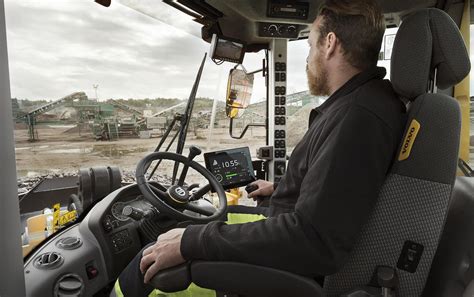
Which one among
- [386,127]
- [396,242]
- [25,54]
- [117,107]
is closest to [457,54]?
[386,127]

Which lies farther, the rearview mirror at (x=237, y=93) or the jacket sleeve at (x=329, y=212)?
the rearview mirror at (x=237, y=93)

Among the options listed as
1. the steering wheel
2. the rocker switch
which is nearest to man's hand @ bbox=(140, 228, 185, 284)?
the steering wheel

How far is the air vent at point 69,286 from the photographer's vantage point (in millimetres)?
1233

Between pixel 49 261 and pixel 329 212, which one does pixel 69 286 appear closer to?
pixel 49 261

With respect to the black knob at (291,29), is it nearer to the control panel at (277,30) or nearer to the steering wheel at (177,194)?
the control panel at (277,30)

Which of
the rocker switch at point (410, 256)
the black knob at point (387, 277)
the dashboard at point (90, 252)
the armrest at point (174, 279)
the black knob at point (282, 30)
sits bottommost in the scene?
the dashboard at point (90, 252)

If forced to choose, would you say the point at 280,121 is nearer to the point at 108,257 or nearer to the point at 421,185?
the point at 108,257

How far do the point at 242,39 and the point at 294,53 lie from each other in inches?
18.7

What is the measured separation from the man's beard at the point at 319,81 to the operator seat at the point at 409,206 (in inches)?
11.2

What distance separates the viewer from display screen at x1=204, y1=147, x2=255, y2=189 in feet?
7.84

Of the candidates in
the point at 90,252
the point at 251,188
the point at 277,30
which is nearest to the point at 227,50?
the point at 277,30

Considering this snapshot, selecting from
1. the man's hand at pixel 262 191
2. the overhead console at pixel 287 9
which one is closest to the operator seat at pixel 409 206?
the man's hand at pixel 262 191

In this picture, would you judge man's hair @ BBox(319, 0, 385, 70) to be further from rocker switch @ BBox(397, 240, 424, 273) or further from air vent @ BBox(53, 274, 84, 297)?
air vent @ BBox(53, 274, 84, 297)

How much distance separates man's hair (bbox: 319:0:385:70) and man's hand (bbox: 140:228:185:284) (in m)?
0.78
